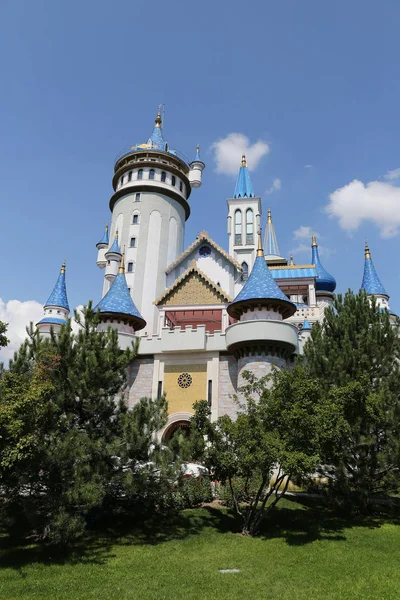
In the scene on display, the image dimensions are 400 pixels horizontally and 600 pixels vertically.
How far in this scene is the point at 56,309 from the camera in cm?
3422

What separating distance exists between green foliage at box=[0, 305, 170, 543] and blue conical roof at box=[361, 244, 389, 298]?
23262 millimetres

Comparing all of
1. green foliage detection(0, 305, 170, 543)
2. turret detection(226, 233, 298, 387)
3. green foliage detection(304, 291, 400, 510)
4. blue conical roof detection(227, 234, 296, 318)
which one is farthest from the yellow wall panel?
green foliage detection(0, 305, 170, 543)

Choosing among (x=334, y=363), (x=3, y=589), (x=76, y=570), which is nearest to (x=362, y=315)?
(x=334, y=363)

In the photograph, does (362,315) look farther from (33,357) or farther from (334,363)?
(33,357)

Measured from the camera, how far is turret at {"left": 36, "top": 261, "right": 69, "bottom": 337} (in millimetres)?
33250

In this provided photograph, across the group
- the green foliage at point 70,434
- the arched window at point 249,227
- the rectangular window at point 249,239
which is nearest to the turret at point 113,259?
the rectangular window at point 249,239

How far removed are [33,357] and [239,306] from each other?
10672 mm

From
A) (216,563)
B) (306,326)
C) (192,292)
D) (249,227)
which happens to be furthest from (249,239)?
(216,563)

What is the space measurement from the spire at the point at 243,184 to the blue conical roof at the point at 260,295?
1864 centimetres

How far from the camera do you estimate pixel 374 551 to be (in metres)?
11.2

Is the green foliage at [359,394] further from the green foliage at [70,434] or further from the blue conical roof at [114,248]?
the blue conical roof at [114,248]

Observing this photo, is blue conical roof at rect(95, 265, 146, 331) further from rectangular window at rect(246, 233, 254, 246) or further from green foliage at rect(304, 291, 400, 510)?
rectangular window at rect(246, 233, 254, 246)

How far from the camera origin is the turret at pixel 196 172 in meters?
35.8

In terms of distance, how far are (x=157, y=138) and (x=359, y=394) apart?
30.4m
